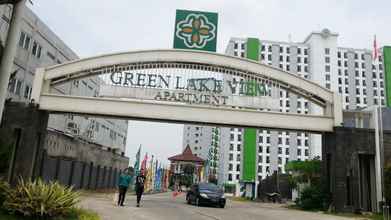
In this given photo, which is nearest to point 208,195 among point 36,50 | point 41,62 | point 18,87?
point 18,87

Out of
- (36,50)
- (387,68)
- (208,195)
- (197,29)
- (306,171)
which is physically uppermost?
(387,68)

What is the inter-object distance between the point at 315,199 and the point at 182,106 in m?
9.32

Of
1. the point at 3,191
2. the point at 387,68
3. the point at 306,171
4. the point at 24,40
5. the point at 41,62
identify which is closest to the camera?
the point at 3,191

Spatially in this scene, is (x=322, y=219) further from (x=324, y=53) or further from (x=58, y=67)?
(x=324, y=53)

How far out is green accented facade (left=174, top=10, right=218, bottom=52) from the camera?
22891mm

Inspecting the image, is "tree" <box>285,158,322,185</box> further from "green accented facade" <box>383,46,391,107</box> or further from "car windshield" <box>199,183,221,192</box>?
"green accented facade" <box>383,46,391,107</box>

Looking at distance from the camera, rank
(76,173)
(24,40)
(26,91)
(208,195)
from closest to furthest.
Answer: (208,195) < (24,40) < (76,173) < (26,91)

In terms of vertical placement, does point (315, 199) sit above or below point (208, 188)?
below

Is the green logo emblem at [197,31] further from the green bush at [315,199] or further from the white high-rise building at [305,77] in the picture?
the white high-rise building at [305,77]

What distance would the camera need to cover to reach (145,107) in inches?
821

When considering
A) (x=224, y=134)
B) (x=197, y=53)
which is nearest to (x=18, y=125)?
(x=197, y=53)

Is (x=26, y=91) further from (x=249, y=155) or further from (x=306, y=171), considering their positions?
(x=249, y=155)

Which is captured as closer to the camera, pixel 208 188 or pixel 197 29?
pixel 208 188

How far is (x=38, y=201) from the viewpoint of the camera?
29.2 ft
